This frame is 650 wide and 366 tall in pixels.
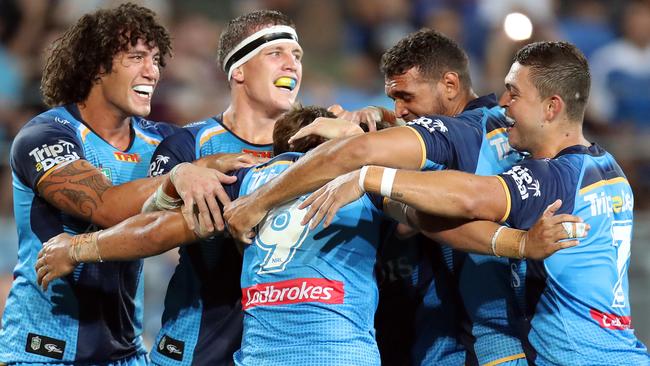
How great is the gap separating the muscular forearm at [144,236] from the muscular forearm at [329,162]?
51 cm

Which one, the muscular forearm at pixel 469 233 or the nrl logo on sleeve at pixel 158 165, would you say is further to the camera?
the nrl logo on sleeve at pixel 158 165

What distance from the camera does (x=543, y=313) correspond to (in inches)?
198

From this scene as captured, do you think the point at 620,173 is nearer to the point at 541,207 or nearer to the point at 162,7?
the point at 541,207

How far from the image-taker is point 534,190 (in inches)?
189

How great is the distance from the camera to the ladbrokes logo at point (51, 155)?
5.70 meters

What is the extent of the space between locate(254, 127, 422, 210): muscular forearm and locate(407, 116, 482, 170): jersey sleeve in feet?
0.67

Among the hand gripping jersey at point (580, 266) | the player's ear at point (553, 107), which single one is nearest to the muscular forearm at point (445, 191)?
the hand gripping jersey at point (580, 266)

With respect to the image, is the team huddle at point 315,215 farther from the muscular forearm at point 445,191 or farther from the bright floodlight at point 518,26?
the bright floodlight at point 518,26

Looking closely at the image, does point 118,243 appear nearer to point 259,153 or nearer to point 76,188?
point 76,188

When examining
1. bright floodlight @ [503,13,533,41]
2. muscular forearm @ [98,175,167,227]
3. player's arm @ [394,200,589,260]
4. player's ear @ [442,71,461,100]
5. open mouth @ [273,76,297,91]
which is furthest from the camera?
bright floodlight @ [503,13,533,41]

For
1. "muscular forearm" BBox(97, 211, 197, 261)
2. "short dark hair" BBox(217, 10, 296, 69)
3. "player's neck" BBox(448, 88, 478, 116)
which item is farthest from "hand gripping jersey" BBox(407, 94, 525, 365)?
"short dark hair" BBox(217, 10, 296, 69)

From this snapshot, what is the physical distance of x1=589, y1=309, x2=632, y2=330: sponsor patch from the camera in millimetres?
4922

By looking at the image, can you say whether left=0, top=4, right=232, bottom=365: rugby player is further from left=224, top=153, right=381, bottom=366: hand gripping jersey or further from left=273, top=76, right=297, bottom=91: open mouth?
left=273, top=76, right=297, bottom=91: open mouth

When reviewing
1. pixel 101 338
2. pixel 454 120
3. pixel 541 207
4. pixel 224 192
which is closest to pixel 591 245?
pixel 541 207
